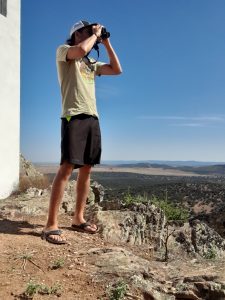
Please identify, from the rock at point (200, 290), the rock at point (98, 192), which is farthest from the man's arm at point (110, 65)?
the rock at point (98, 192)

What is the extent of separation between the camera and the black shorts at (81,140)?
4798mm

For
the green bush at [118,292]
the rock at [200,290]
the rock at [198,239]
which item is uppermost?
the green bush at [118,292]

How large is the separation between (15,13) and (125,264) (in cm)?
646

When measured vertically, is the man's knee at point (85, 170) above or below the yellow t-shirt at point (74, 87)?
below

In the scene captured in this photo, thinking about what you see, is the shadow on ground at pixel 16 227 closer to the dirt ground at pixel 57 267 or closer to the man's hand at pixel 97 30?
the dirt ground at pixel 57 267

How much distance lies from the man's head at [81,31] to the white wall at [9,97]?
3.87 m

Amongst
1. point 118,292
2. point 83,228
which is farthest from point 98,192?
point 118,292

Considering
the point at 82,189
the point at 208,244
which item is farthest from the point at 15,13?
the point at 208,244

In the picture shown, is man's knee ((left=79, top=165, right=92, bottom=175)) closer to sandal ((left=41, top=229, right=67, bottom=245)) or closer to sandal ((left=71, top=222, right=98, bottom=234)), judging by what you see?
sandal ((left=71, top=222, right=98, bottom=234))

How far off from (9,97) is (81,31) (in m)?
4.12

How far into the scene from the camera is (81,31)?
5.04 m

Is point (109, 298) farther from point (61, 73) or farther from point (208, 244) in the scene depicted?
point (208, 244)

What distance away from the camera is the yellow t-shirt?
4867mm

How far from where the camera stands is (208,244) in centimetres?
777
